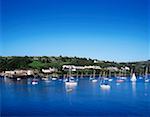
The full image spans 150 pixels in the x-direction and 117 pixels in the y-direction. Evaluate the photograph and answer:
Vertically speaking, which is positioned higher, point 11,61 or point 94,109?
point 11,61

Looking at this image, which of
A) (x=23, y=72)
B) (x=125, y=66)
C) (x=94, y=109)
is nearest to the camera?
(x=94, y=109)

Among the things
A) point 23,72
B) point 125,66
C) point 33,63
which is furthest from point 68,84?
point 125,66

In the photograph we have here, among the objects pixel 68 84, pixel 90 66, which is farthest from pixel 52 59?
pixel 68 84

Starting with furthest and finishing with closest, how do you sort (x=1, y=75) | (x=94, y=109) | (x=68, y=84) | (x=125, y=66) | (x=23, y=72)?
(x=125, y=66) < (x=1, y=75) < (x=23, y=72) < (x=68, y=84) < (x=94, y=109)

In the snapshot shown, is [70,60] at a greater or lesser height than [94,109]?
greater

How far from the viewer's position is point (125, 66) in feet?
99.4

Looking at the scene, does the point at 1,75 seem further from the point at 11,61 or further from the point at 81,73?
the point at 81,73

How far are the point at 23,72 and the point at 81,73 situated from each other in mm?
5255

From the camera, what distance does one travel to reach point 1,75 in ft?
90.7

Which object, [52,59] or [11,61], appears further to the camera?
[52,59]

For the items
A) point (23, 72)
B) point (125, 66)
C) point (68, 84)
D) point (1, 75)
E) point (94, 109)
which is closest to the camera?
point (94, 109)

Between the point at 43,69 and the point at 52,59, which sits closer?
the point at 43,69

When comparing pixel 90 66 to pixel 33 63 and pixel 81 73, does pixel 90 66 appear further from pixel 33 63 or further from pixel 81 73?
pixel 33 63

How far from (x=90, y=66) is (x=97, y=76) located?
1.07 metres
